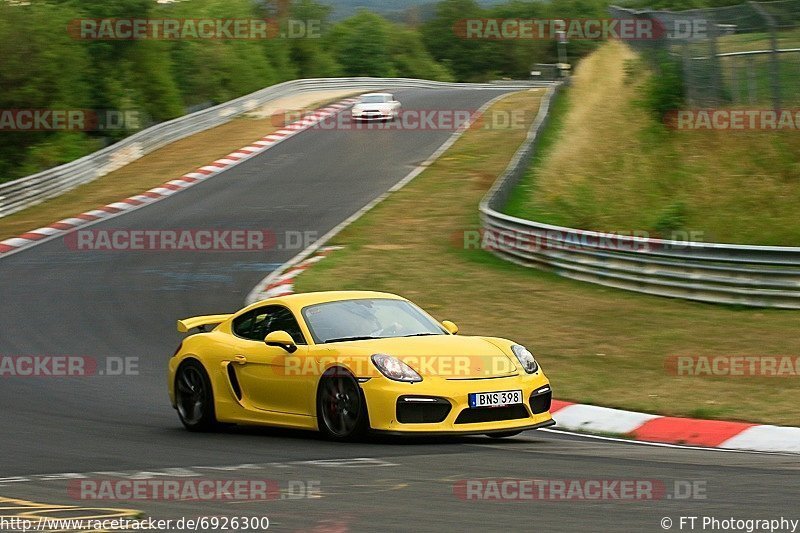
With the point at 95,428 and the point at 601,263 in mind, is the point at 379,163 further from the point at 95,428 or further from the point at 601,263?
the point at 95,428

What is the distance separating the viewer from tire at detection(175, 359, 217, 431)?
400 inches

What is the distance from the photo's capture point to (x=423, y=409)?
28.2 feet

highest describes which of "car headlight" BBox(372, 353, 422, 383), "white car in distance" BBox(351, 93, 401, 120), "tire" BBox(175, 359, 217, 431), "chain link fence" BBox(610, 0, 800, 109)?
"chain link fence" BBox(610, 0, 800, 109)

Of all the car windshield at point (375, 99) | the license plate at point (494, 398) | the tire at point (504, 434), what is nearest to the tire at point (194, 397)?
the tire at point (504, 434)

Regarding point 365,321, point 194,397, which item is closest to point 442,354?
point 365,321

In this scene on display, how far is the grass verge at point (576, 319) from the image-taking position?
440 inches

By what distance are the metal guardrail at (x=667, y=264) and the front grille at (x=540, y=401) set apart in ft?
23.3

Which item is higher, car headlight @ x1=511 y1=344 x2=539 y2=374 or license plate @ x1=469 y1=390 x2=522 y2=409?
car headlight @ x1=511 y1=344 x2=539 y2=374

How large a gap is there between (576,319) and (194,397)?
6.26m

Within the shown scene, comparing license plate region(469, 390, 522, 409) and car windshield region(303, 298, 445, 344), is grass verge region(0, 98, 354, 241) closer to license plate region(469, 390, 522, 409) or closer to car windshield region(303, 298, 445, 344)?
car windshield region(303, 298, 445, 344)

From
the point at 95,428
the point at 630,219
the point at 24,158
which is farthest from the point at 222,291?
the point at 24,158

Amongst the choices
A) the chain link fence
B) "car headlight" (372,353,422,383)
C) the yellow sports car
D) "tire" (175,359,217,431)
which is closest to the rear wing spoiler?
the yellow sports car

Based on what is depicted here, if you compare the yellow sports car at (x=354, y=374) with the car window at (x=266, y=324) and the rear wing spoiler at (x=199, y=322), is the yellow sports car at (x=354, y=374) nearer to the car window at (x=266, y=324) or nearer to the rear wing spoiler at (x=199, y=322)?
the car window at (x=266, y=324)

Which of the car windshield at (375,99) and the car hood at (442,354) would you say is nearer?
the car hood at (442,354)
